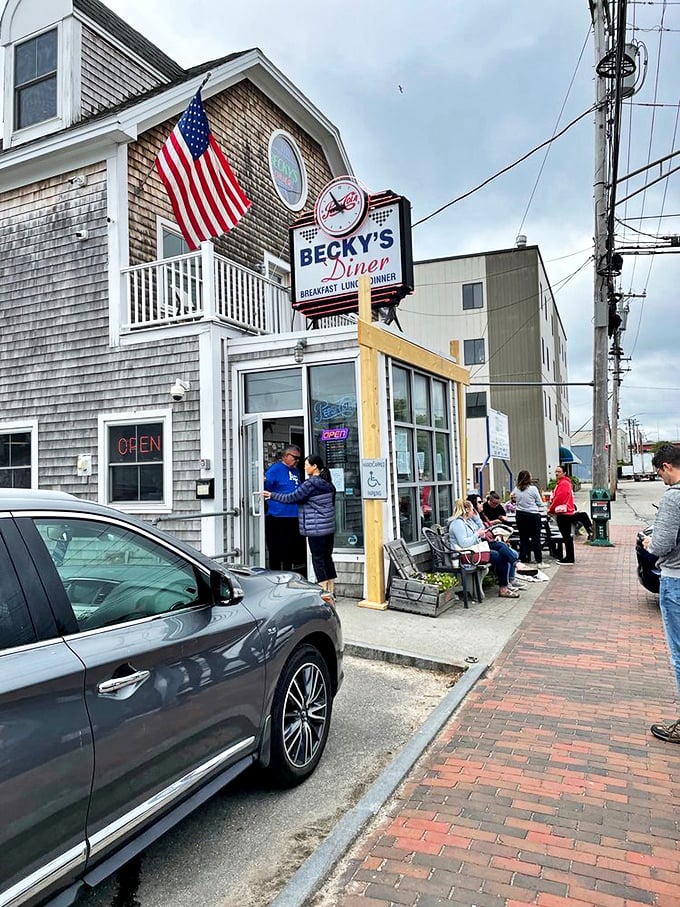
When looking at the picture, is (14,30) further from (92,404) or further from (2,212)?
(92,404)

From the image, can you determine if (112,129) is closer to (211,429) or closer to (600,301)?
(211,429)

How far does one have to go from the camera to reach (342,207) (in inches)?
339

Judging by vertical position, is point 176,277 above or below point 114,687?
above

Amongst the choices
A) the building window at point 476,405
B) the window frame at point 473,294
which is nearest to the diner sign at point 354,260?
the building window at point 476,405

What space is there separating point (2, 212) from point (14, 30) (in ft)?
10.6

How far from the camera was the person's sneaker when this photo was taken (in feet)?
13.1

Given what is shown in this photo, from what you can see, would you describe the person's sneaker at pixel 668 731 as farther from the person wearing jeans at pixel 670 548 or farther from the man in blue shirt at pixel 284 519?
the man in blue shirt at pixel 284 519

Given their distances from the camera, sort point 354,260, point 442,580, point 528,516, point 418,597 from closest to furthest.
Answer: point 418,597 < point 442,580 < point 354,260 < point 528,516

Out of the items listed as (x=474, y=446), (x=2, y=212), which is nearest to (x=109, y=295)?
(x=2, y=212)

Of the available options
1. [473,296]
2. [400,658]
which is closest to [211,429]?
[400,658]

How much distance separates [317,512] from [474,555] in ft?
6.73

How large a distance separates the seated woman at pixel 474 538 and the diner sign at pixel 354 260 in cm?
296

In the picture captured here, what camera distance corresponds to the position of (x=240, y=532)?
8500 millimetres

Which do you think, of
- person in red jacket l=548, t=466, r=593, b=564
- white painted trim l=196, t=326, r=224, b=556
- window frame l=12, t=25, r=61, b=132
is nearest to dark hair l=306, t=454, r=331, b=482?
white painted trim l=196, t=326, r=224, b=556
